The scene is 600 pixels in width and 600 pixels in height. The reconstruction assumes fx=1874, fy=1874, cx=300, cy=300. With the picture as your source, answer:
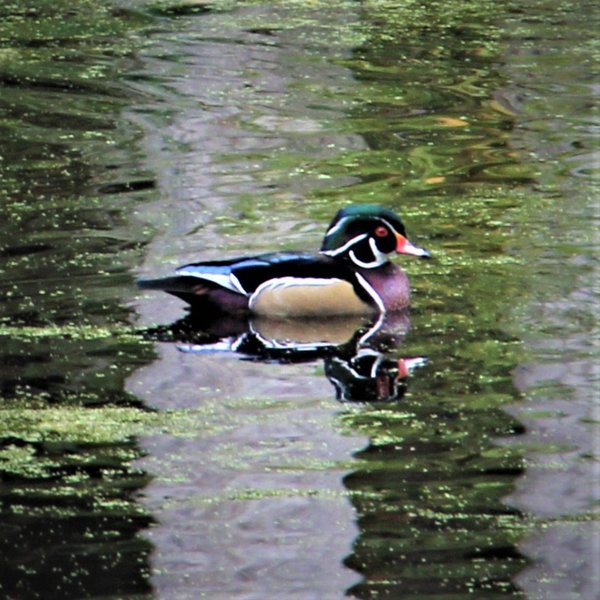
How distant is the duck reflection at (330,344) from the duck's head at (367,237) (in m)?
0.35

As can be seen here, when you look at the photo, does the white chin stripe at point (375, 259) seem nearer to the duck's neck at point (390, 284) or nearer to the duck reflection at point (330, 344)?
the duck's neck at point (390, 284)

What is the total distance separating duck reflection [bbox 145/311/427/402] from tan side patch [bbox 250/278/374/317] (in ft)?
0.13

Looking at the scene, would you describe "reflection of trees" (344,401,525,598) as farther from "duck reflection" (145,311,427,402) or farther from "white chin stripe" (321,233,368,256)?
"white chin stripe" (321,233,368,256)

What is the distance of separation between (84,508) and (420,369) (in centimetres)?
181

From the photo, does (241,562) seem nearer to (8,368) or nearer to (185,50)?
(8,368)

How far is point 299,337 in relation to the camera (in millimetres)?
7746

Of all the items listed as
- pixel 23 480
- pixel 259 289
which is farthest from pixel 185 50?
pixel 23 480

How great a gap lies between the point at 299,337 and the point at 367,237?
67cm

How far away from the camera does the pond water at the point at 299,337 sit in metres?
5.41


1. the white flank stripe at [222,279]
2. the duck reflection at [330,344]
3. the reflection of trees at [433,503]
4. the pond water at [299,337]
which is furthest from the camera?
the white flank stripe at [222,279]

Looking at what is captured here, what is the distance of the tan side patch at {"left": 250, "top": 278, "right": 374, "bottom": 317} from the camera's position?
7.89 m

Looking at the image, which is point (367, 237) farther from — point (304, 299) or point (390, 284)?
point (304, 299)

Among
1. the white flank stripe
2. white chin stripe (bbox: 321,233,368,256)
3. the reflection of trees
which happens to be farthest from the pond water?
white chin stripe (bbox: 321,233,368,256)

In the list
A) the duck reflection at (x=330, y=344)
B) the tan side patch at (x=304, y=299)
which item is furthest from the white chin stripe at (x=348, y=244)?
the duck reflection at (x=330, y=344)
